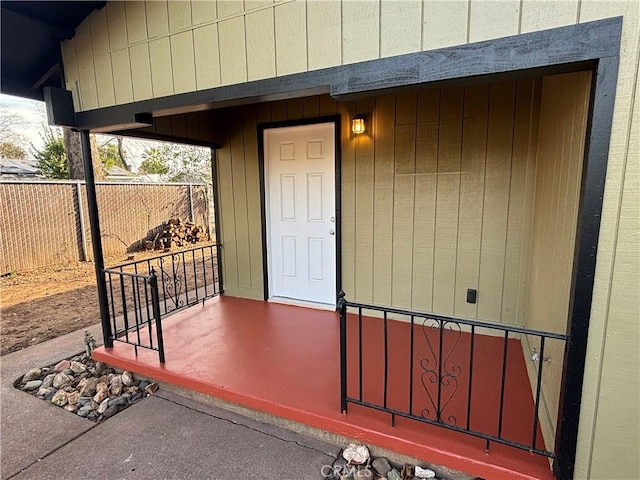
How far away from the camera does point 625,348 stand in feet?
4.18

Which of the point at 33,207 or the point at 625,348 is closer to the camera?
the point at 625,348

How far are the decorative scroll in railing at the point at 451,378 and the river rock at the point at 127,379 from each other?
5.54 feet

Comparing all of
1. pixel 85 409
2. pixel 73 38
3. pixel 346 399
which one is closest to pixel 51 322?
pixel 85 409

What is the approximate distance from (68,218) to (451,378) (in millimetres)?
7187

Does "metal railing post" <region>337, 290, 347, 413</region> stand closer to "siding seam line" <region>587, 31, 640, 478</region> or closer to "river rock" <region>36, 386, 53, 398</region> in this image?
"siding seam line" <region>587, 31, 640, 478</region>

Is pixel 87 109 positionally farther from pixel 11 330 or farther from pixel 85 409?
pixel 11 330

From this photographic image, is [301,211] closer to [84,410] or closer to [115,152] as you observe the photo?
[84,410]

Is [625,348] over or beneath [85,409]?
over

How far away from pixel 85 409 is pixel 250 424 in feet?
3.89

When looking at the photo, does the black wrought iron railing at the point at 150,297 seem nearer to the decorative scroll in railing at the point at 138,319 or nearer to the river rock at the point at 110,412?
the decorative scroll in railing at the point at 138,319

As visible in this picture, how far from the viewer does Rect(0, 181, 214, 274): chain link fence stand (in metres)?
5.68

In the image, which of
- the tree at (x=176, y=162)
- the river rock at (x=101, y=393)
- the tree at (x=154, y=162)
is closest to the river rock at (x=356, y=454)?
the river rock at (x=101, y=393)

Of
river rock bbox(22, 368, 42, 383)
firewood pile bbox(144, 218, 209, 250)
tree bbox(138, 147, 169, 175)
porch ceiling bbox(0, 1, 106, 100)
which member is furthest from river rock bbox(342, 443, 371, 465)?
tree bbox(138, 147, 169, 175)

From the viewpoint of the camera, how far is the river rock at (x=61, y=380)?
259cm
